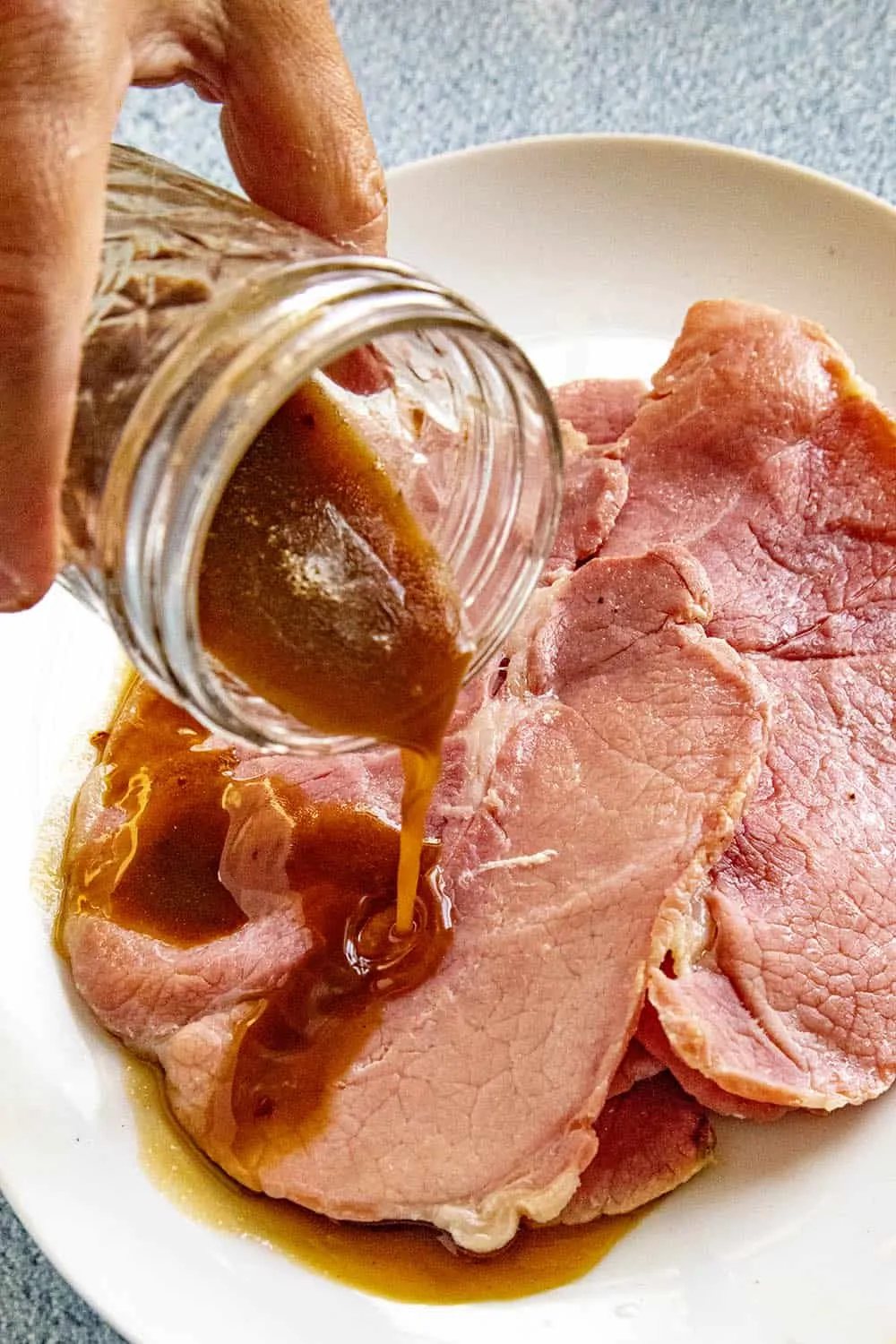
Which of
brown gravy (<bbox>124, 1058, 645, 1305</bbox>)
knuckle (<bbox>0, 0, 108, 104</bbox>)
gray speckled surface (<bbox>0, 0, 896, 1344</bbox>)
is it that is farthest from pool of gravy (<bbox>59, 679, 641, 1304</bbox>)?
gray speckled surface (<bbox>0, 0, 896, 1344</bbox>)

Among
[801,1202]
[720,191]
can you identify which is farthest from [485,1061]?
[720,191]

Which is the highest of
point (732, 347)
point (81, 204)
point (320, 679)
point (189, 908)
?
point (81, 204)

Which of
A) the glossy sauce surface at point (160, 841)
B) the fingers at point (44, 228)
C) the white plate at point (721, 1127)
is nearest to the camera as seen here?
the fingers at point (44, 228)

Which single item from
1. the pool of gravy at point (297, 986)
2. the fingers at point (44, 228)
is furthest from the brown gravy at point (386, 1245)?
the fingers at point (44, 228)

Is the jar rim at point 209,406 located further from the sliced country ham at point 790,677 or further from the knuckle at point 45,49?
the sliced country ham at point 790,677

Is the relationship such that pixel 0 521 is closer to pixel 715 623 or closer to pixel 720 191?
pixel 715 623
